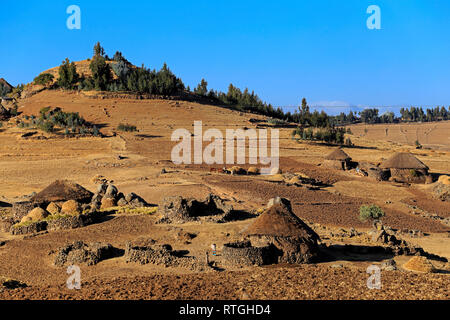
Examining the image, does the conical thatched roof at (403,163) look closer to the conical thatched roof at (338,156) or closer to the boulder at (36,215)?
the conical thatched roof at (338,156)

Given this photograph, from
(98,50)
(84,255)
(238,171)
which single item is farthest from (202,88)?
(84,255)

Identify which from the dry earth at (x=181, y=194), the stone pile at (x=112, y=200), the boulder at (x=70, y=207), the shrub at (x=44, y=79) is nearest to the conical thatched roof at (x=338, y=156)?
the dry earth at (x=181, y=194)

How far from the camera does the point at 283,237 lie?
683 inches

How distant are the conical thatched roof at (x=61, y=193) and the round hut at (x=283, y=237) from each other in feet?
41.2

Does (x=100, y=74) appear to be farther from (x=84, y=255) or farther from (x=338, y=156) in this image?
(x=84, y=255)

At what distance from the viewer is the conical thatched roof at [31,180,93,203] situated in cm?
2592

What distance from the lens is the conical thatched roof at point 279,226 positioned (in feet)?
57.4

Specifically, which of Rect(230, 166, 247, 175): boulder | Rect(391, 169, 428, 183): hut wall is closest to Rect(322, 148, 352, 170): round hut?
Rect(391, 169, 428, 183): hut wall

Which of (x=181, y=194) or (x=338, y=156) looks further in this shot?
(x=338, y=156)

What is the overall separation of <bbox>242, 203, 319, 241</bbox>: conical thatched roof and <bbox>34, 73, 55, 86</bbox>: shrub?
61.5 m

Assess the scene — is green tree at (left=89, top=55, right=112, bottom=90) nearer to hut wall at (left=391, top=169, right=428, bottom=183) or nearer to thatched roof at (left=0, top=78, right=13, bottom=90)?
thatched roof at (left=0, top=78, right=13, bottom=90)

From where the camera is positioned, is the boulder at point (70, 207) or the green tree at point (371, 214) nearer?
the boulder at point (70, 207)

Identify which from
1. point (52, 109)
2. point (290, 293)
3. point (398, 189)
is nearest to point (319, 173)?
point (398, 189)

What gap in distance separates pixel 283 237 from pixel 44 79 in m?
63.5
